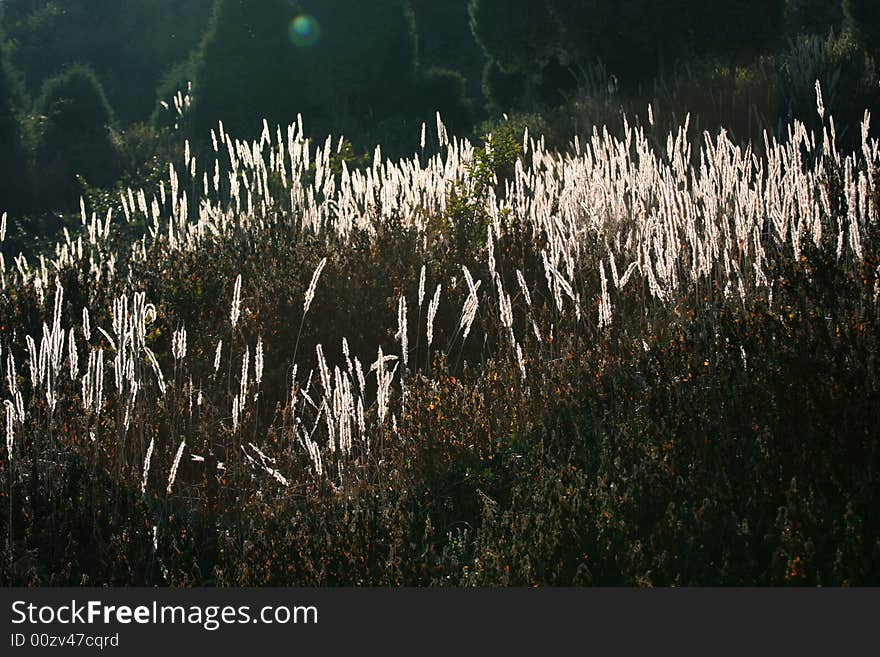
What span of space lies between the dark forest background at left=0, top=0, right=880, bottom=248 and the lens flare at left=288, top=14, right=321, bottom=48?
0.03 metres

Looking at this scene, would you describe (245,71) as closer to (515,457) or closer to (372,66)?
(372,66)

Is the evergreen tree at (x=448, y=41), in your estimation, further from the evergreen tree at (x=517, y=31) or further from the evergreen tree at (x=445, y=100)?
the evergreen tree at (x=517, y=31)

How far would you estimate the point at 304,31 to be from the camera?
2094 centimetres

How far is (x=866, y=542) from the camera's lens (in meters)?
2.69

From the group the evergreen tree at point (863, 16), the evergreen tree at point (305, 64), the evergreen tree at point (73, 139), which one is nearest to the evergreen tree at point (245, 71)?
the evergreen tree at point (305, 64)

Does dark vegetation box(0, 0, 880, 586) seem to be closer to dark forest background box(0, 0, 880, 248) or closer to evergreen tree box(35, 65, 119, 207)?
dark forest background box(0, 0, 880, 248)

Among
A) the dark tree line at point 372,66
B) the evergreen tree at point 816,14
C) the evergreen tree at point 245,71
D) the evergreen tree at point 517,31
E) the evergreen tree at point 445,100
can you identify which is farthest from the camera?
the evergreen tree at point 816,14

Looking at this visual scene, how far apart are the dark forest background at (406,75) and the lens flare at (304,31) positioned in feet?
0.10

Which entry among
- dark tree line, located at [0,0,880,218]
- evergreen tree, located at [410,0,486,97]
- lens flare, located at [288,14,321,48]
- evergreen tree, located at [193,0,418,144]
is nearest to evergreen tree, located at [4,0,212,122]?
dark tree line, located at [0,0,880,218]

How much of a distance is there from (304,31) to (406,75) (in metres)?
2.46

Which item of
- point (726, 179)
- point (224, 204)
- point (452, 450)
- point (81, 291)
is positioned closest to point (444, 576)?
point (452, 450)

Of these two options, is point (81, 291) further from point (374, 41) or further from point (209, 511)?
point (374, 41)

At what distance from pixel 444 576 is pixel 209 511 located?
3.75 ft

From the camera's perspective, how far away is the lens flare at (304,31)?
20797mm
